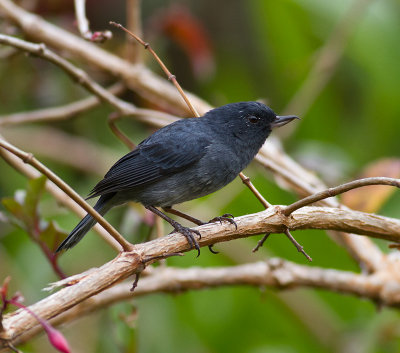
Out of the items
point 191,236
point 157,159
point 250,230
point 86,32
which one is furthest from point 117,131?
point 250,230

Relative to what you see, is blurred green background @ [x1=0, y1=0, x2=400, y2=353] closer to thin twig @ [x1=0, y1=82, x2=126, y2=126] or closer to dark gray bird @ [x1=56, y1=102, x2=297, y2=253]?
dark gray bird @ [x1=56, y1=102, x2=297, y2=253]

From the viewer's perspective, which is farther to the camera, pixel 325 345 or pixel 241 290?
pixel 241 290

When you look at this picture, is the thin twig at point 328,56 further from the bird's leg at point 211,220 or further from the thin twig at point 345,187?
the thin twig at point 345,187

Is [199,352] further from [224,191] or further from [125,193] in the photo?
[125,193]

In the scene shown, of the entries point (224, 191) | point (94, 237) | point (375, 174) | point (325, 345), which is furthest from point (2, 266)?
point (375, 174)

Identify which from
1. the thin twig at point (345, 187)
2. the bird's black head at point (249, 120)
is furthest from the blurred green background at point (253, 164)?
the thin twig at point (345, 187)

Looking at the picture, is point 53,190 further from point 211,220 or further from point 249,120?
point 249,120

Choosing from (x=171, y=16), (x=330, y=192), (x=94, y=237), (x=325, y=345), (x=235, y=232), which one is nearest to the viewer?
(x=330, y=192)
